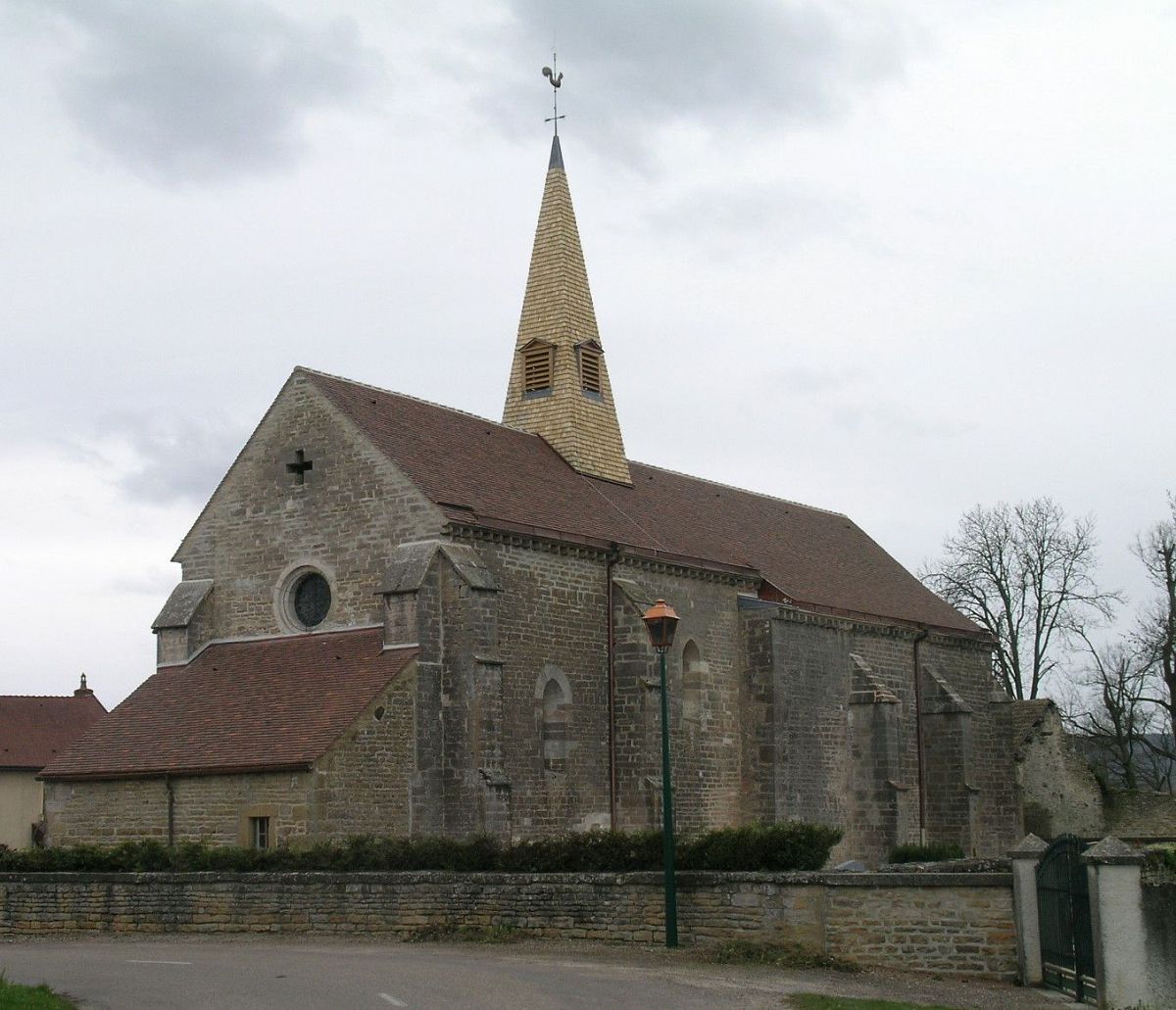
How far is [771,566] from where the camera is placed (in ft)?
125

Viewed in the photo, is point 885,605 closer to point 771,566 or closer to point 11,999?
point 771,566

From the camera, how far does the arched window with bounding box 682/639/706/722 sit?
3309cm

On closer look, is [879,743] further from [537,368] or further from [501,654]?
[501,654]

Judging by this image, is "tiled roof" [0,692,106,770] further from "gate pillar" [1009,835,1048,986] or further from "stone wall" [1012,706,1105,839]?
"gate pillar" [1009,835,1048,986]

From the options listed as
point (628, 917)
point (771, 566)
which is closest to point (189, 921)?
point (628, 917)

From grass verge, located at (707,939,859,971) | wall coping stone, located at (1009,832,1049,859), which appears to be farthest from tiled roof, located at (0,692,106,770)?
wall coping stone, located at (1009,832,1049,859)

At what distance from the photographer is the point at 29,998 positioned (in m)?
14.6

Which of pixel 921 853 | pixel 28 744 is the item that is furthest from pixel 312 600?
pixel 28 744

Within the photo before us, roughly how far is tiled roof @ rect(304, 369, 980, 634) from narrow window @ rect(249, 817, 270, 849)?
6114mm

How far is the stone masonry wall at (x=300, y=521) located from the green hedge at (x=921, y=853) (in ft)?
44.7

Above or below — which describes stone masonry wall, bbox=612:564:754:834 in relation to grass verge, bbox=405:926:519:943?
above

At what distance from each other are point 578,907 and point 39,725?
146ft

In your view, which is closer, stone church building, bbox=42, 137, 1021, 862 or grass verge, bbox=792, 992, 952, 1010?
grass verge, bbox=792, 992, 952, 1010

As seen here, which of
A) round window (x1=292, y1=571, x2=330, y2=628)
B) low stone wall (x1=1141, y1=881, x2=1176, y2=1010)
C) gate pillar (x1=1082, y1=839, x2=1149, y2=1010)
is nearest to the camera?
gate pillar (x1=1082, y1=839, x2=1149, y2=1010)
